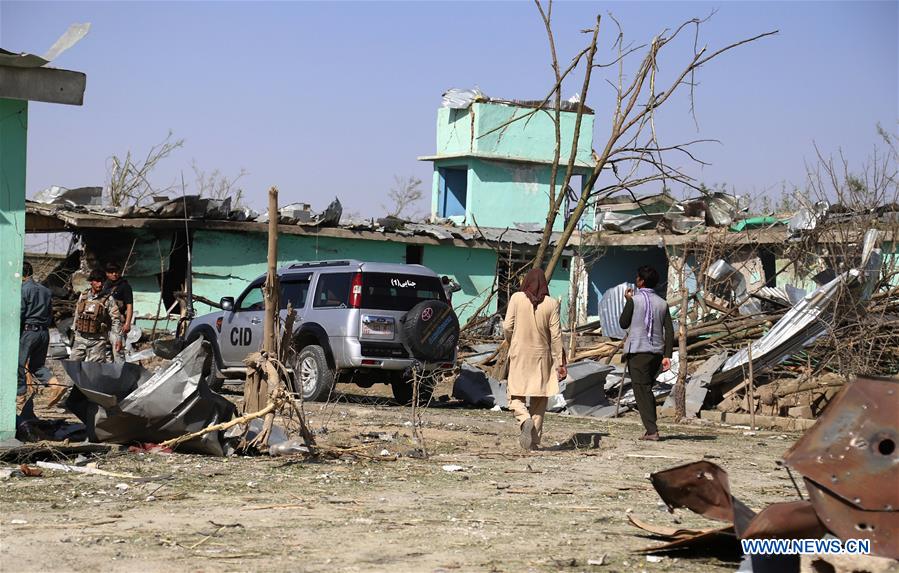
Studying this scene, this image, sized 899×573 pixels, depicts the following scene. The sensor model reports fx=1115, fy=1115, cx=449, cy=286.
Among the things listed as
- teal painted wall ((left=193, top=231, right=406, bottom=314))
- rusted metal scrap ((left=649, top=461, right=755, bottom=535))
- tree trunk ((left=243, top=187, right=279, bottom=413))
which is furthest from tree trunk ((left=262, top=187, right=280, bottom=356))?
teal painted wall ((left=193, top=231, right=406, bottom=314))

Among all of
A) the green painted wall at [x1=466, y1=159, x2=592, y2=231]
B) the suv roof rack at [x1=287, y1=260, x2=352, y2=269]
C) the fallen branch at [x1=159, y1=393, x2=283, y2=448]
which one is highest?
the green painted wall at [x1=466, y1=159, x2=592, y2=231]

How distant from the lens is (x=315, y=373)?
15617mm

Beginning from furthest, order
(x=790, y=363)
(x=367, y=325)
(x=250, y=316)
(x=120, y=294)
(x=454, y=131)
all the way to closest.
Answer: (x=454, y=131), (x=790, y=363), (x=250, y=316), (x=367, y=325), (x=120, y=294)

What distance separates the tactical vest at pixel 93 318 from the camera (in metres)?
14.1

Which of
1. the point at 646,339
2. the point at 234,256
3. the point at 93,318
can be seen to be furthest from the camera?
the point at 234,256

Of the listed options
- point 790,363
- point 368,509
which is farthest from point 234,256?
point 368,509

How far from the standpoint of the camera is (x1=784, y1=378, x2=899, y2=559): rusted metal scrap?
4.77 m

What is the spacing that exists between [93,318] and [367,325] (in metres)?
3.61

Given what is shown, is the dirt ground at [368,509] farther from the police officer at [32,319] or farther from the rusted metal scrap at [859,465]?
the police officer at [32,319]

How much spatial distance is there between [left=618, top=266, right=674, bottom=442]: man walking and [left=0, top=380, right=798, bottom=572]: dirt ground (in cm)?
58

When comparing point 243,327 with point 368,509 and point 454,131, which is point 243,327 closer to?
point 368,509

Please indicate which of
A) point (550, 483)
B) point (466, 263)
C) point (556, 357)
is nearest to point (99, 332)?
point (556, 357)

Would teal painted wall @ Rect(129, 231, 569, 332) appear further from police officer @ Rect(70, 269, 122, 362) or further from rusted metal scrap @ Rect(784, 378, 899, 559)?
rusted metal scrap @ Rect(784, 378, 899, 559)

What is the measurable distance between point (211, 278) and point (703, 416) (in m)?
12.2
